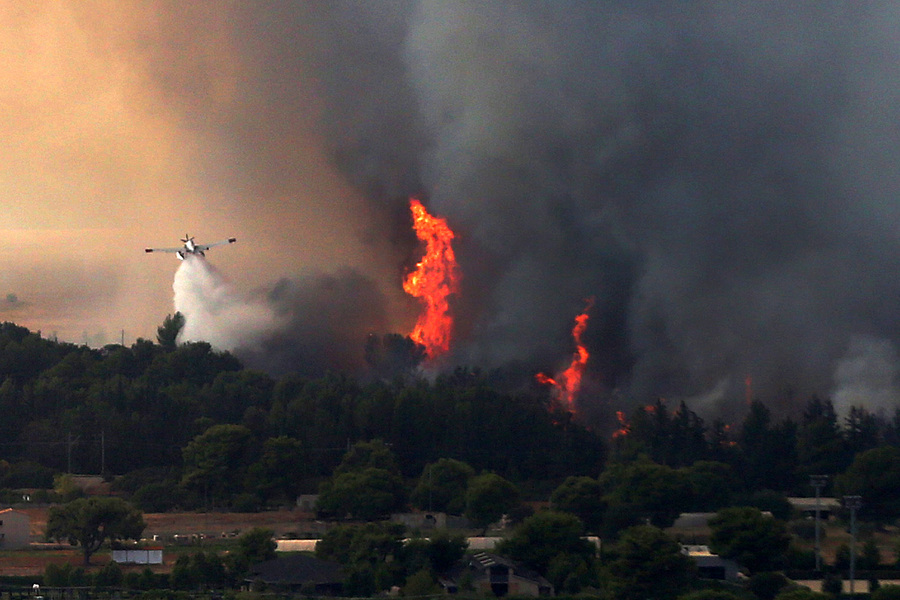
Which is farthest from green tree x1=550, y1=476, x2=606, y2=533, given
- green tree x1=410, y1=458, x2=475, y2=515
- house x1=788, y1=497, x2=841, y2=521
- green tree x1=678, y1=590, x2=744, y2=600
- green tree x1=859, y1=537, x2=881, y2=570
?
green tree x1=678, y1=590, x2=744, y2=600

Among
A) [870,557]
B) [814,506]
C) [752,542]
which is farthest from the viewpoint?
[814,506]

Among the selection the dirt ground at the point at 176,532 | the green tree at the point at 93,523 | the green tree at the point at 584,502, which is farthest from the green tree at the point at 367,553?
the green tree at the point at 584,502

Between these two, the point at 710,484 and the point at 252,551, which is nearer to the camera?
the point at 252,551

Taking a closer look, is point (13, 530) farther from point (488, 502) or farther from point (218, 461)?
point (488, 502)

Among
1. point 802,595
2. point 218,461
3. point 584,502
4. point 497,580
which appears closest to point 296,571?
point 497,580

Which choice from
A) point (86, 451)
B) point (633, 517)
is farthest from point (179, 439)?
point (633, 517)

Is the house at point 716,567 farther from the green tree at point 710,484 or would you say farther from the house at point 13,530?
the house at point 13,530

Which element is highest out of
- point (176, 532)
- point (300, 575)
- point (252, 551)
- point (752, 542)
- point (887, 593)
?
point (176, 532)
